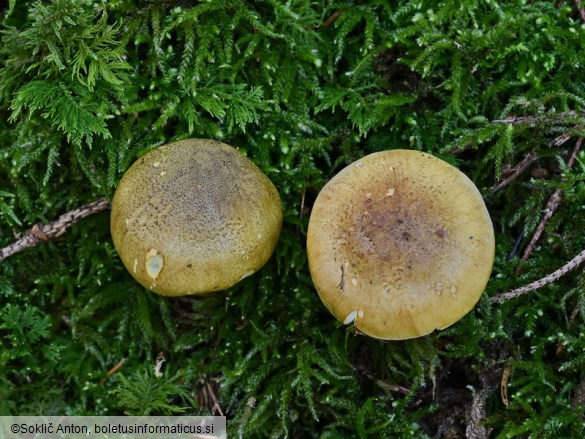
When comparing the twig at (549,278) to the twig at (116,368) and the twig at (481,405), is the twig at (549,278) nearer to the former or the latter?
the twig at (481,405)

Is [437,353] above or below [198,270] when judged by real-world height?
below

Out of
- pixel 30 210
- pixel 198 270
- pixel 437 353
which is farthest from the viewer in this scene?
pixel 30 210

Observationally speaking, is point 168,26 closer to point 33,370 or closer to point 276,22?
point 276,22

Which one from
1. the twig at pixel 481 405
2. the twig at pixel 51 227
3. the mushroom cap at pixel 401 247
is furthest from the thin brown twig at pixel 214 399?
the twig at pixel 481 405

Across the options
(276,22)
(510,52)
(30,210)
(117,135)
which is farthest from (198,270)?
(510,52)

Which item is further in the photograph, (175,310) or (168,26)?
(175,310)
